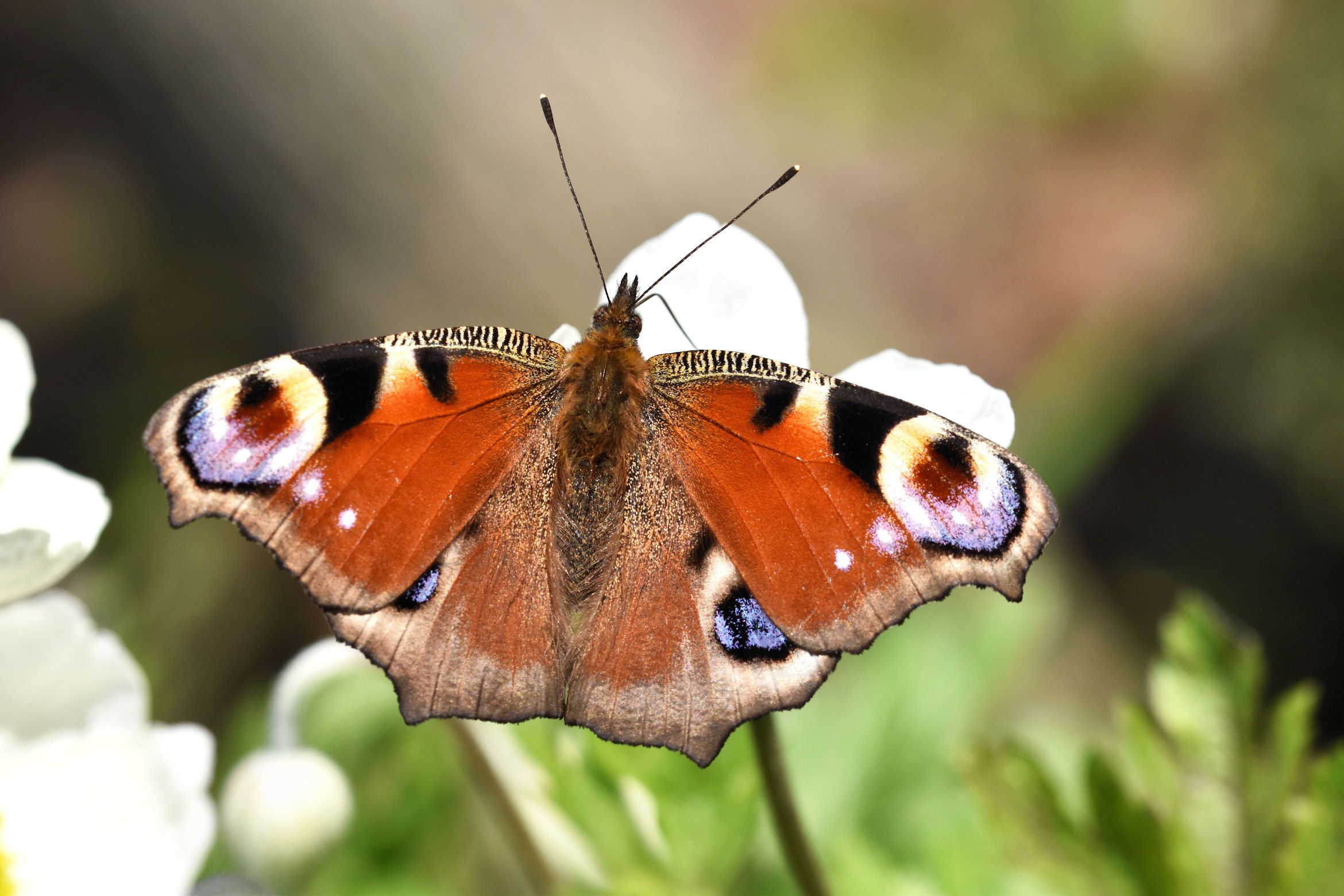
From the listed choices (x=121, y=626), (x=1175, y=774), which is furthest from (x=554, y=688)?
(x=121, y=626)

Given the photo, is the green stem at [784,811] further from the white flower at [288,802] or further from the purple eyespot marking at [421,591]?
the white flower at [288,802]

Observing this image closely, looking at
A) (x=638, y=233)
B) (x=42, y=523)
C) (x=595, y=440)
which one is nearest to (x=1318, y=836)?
(x=595, y=440)

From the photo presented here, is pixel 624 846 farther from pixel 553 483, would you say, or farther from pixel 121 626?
pixel 121 626

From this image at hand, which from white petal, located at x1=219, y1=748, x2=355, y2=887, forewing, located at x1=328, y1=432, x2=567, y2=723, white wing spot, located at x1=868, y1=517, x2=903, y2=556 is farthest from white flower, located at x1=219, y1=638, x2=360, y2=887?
white wing spot, located at x1=868, y1=517, x2=903, y2=556

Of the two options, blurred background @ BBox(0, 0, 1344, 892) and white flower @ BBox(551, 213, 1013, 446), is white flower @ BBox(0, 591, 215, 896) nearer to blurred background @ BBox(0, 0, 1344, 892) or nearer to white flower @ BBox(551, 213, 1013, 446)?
white flower @ BBox(551, 213, 1013, 446)

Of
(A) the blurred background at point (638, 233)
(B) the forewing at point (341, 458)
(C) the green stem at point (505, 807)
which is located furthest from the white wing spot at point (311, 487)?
(A) the blurred background at point (638, 233)

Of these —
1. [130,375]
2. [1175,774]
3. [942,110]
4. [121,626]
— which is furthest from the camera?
[942,110]

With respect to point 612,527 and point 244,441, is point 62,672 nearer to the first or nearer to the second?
point 244,441
